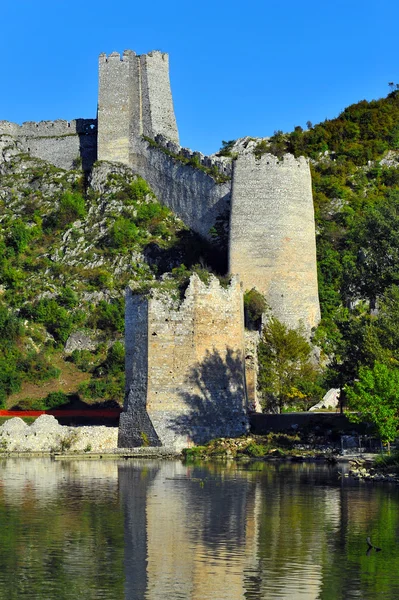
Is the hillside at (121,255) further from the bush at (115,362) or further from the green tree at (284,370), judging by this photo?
the green tree at (284,370)

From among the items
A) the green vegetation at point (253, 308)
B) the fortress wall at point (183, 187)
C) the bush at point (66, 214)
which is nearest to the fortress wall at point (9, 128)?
the bush at point (66, 214)

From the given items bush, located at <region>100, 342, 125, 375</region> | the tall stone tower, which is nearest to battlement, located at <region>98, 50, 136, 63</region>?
the tall stone tower

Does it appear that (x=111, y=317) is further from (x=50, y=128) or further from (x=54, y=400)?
(x=50, y=128)

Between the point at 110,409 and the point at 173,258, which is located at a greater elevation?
the point at 173,258

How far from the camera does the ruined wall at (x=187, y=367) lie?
34594 millimetres

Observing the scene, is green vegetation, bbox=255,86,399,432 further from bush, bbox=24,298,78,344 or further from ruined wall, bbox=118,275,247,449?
bush, bbox=24,298,78,344

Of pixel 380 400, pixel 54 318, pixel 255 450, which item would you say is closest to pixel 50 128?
pixel 54 318

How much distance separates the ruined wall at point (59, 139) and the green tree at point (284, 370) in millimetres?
20281

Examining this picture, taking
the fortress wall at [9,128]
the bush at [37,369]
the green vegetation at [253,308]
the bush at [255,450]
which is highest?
the fortress wall at [9,128]

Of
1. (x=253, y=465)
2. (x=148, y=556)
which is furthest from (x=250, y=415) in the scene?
(x=148, y=556)

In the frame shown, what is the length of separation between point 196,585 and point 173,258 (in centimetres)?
3393

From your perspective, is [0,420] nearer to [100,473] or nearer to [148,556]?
[100,473]

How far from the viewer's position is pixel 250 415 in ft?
119

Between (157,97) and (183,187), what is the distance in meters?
6.53
